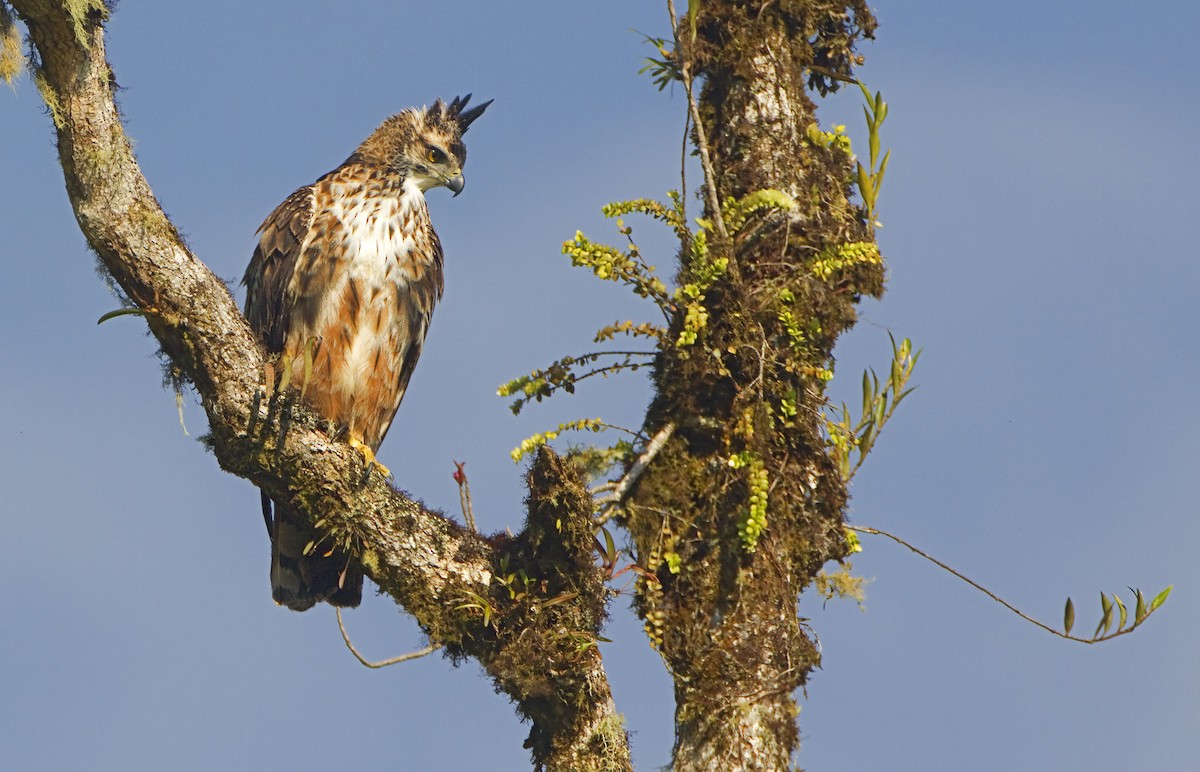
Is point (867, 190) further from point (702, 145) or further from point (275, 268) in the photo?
point (275, 268)

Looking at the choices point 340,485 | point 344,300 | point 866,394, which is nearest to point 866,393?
point 866,394

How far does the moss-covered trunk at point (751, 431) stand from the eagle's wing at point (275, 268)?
2276 mm

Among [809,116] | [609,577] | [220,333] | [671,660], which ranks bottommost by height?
[671,660]

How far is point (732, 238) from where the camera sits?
363 cm

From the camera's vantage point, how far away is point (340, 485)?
3.95 m

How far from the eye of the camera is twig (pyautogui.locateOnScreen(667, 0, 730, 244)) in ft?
11.9

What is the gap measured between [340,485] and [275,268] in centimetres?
178

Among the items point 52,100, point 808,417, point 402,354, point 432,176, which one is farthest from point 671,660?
point 432,176

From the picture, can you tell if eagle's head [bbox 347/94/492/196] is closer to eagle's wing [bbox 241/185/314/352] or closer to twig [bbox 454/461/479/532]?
eagle's wing [bbox 241/185/314/352]

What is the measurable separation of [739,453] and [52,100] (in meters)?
2.28

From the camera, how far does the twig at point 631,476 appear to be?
3.53m

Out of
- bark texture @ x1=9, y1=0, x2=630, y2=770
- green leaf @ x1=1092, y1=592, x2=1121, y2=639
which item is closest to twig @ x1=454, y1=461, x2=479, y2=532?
bark texture @ x1=9, y1=0, x2=630, y2=770

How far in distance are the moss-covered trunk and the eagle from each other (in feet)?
6.55

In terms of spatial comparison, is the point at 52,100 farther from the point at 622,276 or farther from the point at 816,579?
the point at 816,579
